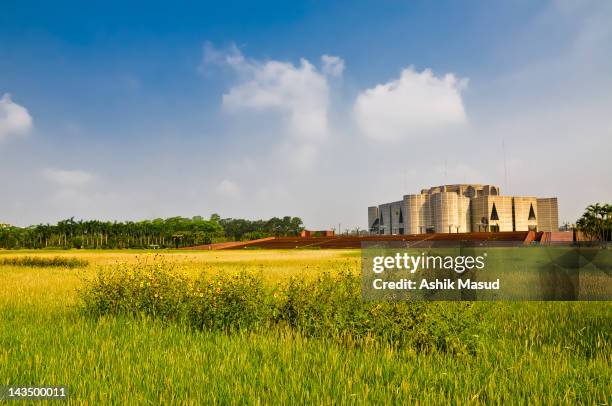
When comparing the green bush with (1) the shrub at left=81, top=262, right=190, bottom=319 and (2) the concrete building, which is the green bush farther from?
(2) the concrete building

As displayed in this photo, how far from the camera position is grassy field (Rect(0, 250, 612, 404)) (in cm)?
482

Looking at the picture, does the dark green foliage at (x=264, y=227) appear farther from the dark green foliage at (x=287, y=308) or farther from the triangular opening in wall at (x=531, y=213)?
the dark green foliage at (x=287, y=308)

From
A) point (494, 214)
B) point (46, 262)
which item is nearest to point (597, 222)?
point (494, 214)

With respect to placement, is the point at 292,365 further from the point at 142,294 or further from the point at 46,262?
the point at 46,262

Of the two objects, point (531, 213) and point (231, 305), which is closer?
point (231, 305)

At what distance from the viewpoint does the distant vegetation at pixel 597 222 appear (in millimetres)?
62625

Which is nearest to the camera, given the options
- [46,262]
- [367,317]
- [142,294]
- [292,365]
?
[292,365]

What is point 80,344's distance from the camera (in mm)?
6898

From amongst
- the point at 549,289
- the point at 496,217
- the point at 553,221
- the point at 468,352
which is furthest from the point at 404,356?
the point at 553,221

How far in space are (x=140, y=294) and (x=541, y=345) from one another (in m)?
7.47

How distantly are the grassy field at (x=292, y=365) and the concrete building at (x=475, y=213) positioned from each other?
9624cm

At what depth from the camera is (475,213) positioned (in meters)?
105

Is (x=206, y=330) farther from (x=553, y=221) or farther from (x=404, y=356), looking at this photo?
(x=553, y=221)

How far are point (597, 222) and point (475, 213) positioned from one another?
138 ft
